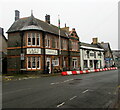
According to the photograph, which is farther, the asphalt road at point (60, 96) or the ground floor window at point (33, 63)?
the ground floor window at point (33, 63)

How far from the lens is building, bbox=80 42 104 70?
4309cm

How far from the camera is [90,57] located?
156 ft

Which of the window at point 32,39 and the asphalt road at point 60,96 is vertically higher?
the window at point 32,39

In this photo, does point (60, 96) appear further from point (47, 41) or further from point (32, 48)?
point (47, 41)

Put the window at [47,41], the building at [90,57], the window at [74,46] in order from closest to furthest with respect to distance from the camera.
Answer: the window at [47,41] < the window at [74,46] < the building at [90,57]

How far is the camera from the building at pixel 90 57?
43094mm

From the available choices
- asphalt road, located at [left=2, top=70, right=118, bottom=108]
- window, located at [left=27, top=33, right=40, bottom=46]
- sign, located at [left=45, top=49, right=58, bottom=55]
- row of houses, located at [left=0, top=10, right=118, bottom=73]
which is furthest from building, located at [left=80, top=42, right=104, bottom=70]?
asphalt road, located at [left=2, top=70, right=118, bottom=108]

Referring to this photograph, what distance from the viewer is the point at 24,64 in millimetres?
26344

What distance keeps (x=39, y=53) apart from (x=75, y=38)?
14503 mm

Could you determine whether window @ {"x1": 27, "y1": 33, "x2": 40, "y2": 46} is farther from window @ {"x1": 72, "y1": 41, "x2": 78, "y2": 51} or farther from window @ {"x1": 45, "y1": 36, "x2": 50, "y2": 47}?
window @ {"x1": 72, "y1": 41, "x2": 78, "y2": 51}

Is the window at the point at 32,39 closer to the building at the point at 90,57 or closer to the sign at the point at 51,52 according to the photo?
the sign at the point at 51,52

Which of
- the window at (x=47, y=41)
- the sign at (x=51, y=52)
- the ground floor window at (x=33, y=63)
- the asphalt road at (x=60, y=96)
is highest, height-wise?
the window at (x=47, y=41)

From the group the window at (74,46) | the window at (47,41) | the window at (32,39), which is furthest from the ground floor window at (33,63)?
the window at (74,46)

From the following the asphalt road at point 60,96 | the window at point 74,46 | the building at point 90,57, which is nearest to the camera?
the asphalt road at point 60,96
